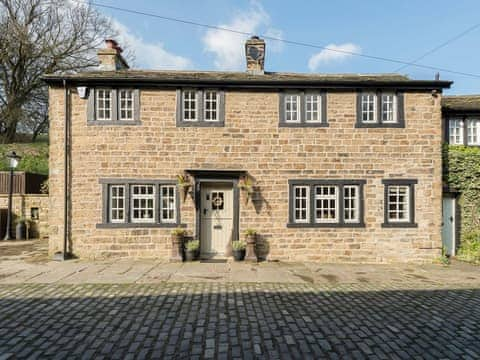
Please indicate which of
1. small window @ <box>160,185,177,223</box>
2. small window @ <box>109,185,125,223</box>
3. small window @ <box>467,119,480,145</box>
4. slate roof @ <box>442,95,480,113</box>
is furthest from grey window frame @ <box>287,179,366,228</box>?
small window @ <box>109,185,125,223</box>

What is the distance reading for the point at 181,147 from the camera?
937 centimetres

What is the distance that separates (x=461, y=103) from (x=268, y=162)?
899cm

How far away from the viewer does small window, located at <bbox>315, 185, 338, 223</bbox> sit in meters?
9.48

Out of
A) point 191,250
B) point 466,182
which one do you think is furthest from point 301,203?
point 466,182

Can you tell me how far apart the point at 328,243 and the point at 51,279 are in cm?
820

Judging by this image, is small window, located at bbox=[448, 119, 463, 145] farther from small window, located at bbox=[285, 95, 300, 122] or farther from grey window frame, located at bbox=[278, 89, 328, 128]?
small window, located at bbox=[285, 95, 300, 122]

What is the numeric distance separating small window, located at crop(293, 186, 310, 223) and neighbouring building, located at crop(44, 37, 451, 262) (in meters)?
0.03

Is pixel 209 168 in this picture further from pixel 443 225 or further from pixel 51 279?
pixel 443 225

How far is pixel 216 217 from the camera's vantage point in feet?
31.5

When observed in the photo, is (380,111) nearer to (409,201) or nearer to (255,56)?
(409,201)

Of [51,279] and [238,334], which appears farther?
[51,279]

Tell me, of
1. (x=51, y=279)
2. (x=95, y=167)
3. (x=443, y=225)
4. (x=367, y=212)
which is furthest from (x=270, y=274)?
(x=443, y=225)

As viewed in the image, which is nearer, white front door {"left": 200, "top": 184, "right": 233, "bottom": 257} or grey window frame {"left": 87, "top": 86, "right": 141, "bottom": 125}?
grey window frame {"left": 87, "top": 86, "right": 141, "bottom": 125}

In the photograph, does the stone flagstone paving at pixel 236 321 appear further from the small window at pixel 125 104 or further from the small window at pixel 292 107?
the small window at pixel 292 107
